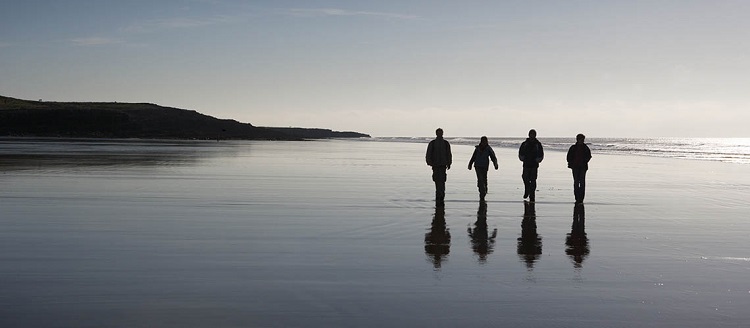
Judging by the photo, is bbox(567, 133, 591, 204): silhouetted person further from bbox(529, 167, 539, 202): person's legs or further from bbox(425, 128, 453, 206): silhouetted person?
bbox(425, 128, 453, 206): silhouetted person

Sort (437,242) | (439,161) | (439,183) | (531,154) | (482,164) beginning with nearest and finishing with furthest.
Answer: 1. (437,242)
2. (439,183)
3. (439,161)
4. (482,164)
5. (531,154)

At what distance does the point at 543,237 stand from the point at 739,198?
33.5 feet

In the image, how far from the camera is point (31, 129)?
462 feet

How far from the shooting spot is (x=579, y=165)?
1659 cm

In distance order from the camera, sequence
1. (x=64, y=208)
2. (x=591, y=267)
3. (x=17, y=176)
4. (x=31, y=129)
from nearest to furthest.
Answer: (x=591, y=267)
(x=64, y=208)
(x=17, y=176)
(x=31, y=129)

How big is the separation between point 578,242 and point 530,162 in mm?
7068

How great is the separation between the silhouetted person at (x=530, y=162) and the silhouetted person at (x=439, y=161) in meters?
1.94

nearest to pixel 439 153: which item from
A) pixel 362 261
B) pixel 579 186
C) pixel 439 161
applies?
pixel 439 161

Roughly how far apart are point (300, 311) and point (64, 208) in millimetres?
8946

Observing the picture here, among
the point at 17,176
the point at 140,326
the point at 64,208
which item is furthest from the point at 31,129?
the point at 140,326

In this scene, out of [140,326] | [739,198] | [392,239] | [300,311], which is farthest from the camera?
[739,198]

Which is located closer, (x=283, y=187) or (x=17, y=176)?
(x=283, y=187)

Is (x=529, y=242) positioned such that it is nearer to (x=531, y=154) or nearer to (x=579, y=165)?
(x=579, y=165)

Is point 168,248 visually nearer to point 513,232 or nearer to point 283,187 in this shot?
point 513,232
